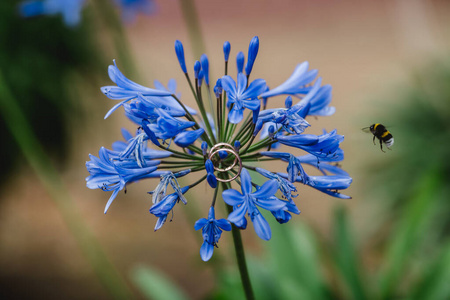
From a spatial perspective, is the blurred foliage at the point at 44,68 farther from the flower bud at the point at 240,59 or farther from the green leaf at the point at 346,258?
the flower bud at the point at 240,59

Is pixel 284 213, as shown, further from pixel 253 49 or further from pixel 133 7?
pixel 133 7

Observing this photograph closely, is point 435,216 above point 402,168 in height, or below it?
below

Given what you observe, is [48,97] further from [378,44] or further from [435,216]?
[378,44]

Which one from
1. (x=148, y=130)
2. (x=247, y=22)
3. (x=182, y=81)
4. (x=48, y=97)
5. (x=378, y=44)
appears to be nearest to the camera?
(x=148, y=130)

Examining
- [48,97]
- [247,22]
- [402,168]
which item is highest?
[247,22]

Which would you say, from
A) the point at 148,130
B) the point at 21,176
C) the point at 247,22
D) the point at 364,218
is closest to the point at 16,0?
the point at 21,176

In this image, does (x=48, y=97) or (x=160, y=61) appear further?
(x=160, y=61)

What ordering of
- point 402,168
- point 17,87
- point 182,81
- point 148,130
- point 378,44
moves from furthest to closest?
1. point 378,44
2. point 182,81
3. point 402,168
4. point 17,87
5. point 148,130
